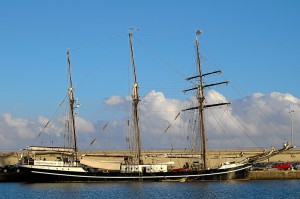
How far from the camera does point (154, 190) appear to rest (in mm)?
94562

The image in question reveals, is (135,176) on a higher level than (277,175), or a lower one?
higher

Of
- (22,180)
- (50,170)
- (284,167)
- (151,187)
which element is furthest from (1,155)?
(284,167)

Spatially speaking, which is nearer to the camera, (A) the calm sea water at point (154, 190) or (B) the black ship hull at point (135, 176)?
(A) the calm sea water at point (154, 190)

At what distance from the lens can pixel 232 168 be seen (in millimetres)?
113500

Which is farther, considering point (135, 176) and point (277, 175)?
point (277, 175)

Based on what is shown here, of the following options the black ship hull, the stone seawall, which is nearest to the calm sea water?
the black ship hull

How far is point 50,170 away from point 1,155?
3307cm

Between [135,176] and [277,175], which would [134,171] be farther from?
[277,175]

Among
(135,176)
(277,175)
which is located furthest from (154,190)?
(277,175)

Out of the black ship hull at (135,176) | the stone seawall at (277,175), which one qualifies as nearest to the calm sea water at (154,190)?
the black ship hull at (135,176)

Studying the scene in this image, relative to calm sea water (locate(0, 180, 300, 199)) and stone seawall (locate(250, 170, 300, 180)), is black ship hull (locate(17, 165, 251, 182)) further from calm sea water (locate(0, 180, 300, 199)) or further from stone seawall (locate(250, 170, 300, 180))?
stone seawall (locate(250, 170, 300, 180))

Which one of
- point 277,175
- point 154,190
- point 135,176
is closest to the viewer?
point 154,190

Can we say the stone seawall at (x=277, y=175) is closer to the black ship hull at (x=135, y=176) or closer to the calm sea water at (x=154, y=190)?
the black ship hull at (x=135, y=176)

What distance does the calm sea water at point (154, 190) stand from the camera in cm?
8600
